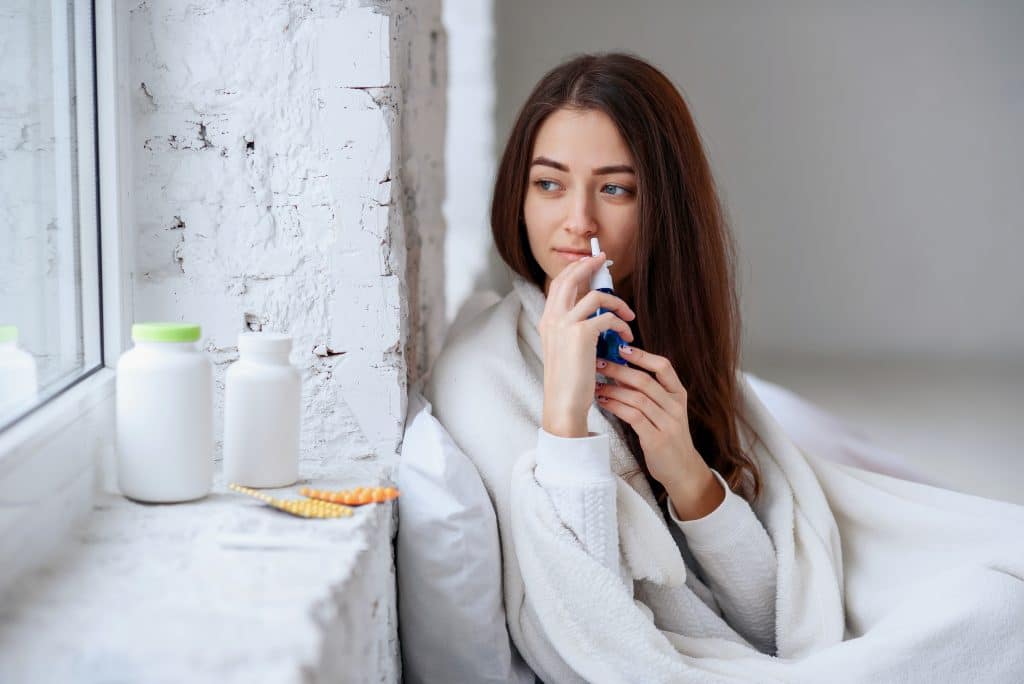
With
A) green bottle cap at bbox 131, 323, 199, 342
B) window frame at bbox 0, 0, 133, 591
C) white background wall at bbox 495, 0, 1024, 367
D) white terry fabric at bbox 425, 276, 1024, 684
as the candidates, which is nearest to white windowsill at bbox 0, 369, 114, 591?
window frame at bbox 0, 0, 133, 591

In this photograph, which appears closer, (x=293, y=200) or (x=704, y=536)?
(x=293, y=200)

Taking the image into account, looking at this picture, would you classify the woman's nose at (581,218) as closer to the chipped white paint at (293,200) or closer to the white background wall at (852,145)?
the chipped white paint at (293,200)

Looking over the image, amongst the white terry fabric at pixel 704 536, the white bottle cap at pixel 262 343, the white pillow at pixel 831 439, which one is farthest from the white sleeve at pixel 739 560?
the white bottle cap at pixel 262 343

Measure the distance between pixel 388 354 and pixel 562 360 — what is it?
27 centimetres

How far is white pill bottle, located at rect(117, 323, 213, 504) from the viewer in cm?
108

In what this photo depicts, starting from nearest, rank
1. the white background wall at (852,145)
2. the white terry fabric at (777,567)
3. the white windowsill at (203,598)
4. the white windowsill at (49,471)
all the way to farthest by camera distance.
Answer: the white windowsill at (203,598), the white windowsill at (49,471), the white terry fabric at (777,567), the white background wall at (852,145)

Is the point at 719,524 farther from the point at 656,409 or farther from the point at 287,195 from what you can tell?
the point at 287,195

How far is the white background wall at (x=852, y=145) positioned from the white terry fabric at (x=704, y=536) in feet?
15.4

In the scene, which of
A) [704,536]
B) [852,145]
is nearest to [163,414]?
[704,536]

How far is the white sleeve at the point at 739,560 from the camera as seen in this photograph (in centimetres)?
155

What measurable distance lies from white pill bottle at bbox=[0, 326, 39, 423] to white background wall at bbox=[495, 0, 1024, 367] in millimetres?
5439

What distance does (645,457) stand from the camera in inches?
60.7

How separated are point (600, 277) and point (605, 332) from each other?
0.09 metres

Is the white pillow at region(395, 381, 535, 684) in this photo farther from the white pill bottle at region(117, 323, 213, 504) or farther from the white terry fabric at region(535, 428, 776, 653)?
the white pill bottle at region(117, 323, 213, 504)
